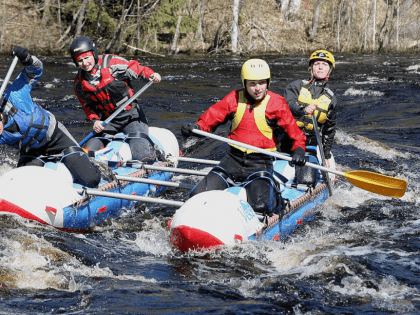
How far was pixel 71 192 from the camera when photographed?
554cm

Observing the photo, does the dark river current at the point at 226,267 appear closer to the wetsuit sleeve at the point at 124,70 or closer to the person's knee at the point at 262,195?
the person's knee at the point at 262,195

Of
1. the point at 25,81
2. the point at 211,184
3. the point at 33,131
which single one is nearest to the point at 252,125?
the point at 211,184

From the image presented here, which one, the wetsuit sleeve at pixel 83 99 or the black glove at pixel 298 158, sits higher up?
the wetsuit sleeve at pixel 83 99

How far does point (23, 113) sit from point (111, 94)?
1.82 meters

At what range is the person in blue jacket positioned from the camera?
5.41 meters

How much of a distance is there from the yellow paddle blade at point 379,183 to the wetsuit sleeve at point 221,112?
1.48 meters

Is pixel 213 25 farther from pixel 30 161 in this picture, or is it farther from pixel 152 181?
pixel 30 161

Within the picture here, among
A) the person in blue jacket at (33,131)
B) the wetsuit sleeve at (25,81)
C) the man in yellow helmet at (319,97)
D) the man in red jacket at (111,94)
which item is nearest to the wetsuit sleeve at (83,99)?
the man in red jacket at (111,94)

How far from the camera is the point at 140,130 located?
7.55 metres

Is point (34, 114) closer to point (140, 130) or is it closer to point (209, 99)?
point (140, 130)

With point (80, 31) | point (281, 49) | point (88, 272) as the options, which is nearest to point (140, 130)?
point (88, 272)

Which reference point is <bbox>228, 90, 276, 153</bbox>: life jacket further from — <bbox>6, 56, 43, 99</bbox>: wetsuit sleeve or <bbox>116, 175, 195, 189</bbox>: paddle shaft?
<bbox>6, 56, 43, 99</bbox>: wetsuit sleeve

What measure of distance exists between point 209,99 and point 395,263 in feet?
33.3

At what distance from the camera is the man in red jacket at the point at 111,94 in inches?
275
